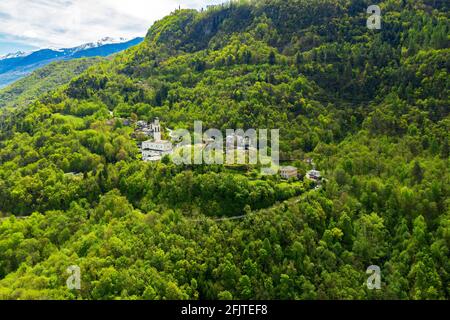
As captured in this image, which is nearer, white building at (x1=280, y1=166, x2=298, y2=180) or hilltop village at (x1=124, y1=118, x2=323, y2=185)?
white building at (x1=280, y1=166, x2=298, y2=180)

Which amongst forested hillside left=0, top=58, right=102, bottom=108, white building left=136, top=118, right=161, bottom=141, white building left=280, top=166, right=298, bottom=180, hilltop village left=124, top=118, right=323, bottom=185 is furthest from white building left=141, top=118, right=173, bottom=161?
forested hillside left=0, top=58, right=102, bottom=108

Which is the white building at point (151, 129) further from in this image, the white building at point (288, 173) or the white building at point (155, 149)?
the white building at point (288, 173)

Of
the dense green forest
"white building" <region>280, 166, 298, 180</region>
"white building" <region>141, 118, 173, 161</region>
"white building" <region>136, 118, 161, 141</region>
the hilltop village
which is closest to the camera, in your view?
the dense green forest

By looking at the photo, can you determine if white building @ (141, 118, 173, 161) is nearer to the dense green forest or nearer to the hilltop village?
the hilltop village

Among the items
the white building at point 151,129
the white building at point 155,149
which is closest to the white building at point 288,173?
the white building at point 155,149

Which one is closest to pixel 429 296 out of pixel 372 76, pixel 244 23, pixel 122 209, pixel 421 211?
pixel 421 211
